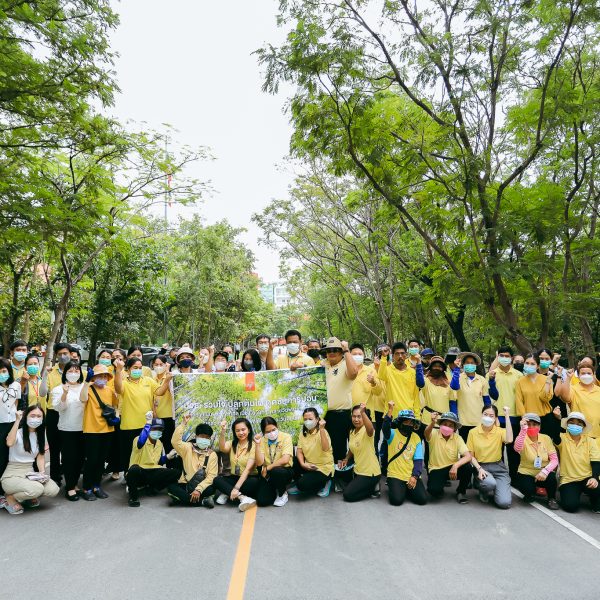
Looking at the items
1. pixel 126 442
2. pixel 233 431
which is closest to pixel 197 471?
pixel 233 431

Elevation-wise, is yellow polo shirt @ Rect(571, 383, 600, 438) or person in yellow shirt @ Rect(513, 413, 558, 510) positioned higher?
yellow polo shirt @ Rect(571, 383, 600, 438)

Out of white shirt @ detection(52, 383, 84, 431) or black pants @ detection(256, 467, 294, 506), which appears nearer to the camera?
black pants @ detection(256, 467, 294, 506)

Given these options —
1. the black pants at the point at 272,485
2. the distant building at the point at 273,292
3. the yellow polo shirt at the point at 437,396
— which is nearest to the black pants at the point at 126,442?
the black pants at the point at 272,485

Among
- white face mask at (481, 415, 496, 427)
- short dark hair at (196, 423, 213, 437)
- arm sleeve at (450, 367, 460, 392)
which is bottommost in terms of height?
short dark hair at (196, 423, 213, 437)

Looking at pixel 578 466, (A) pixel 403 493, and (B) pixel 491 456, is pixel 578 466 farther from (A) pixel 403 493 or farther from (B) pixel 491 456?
(A) pixel 403 493

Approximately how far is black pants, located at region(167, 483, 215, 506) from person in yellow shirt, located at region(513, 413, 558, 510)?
150 inches

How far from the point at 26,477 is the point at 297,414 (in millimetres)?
3299

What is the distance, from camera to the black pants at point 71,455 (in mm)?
6551

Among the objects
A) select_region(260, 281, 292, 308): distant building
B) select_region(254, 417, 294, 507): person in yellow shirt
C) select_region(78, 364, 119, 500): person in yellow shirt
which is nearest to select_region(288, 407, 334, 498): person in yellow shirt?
select_region(254, 417, 294, 507): person in yellow shirt

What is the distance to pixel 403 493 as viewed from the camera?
6.29 meters

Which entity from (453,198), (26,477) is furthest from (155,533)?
(453,198)

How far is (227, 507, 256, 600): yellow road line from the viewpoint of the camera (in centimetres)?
398

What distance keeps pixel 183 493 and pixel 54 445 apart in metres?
2.06

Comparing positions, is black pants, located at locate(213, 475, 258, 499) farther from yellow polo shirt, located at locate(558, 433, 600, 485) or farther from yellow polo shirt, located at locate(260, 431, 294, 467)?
yellow polo shirt, located at locate(558, 433, 600, 485)
